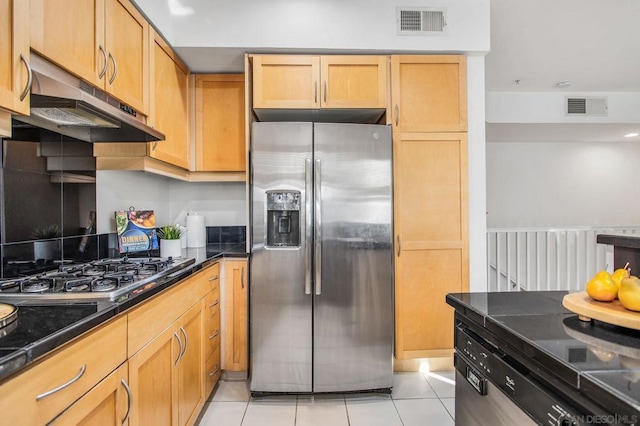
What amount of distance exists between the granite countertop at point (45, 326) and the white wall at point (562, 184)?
500cm

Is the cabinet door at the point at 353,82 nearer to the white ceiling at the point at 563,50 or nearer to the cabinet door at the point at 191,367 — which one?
the white ceiling at the point at 563,50

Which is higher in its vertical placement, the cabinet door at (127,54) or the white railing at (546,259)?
the cabinet door at (127,54)

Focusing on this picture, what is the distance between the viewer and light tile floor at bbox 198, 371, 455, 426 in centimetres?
196

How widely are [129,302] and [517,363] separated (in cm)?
123

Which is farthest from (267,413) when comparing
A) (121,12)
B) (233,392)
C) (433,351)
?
(121,12)

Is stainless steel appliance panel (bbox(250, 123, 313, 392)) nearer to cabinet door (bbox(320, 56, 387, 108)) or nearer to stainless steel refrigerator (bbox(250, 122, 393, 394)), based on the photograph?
Result: stainless steel refrigerator (bbox(250, 122, 393, 394))

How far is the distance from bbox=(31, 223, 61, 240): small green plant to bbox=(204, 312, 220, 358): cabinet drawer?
3.08ft

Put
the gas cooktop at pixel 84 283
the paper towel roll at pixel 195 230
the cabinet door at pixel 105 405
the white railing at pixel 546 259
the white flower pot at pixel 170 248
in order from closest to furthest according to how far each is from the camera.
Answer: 1. the cabinet door at pixel 105 405
2. the gas cooktop at pixel 84 283
3. the white flower pot at pixel 170 248
4. the paper towel roll at pixel 195 230
5. the white railing at pixel 546 259

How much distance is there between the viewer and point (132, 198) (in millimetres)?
2398

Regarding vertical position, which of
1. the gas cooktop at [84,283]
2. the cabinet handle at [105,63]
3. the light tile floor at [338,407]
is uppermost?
the cabinet handle at [105,63]

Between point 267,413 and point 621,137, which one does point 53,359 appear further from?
point 621,137

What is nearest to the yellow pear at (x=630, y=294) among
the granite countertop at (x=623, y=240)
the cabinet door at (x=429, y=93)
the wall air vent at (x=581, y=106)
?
the granite countertop at (x=623, y=240)

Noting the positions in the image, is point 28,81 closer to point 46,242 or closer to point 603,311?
point 46,242

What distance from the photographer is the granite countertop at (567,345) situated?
62 cm
